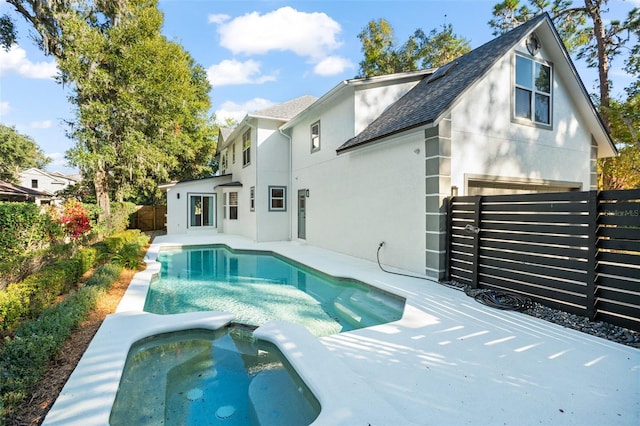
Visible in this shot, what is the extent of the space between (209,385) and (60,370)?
1.65 metres

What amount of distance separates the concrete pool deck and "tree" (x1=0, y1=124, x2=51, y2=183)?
48.6 meters

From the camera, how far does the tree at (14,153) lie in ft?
125

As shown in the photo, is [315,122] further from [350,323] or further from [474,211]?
[350,323]

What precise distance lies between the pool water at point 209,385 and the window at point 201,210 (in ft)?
49.5

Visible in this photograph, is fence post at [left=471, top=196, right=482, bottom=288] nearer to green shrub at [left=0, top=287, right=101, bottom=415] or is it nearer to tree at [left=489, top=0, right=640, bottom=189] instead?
green shrub at [left=0, top=287, right=101, bottom=415]

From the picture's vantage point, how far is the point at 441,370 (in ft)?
11.4

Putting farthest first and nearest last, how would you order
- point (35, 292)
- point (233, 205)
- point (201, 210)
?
point (201, 210) → point (233, 205) → point (35, 292)

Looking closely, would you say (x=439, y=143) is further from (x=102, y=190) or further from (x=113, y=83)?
(x=102, y=190)

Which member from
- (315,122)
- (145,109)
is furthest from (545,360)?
(145,109)

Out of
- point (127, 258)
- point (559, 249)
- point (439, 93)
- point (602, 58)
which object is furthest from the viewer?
point (602, 58)

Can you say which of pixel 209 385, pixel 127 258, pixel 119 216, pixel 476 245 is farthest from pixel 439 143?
pixel 119 216

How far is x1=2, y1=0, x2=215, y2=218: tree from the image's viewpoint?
46.3 feet

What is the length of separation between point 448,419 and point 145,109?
18.5 m

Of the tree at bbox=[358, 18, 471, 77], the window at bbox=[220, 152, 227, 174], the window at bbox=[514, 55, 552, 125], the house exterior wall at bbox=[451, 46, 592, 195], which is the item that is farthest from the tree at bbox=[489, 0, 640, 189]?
the window at bbox=[220, 152, 227, 174]
